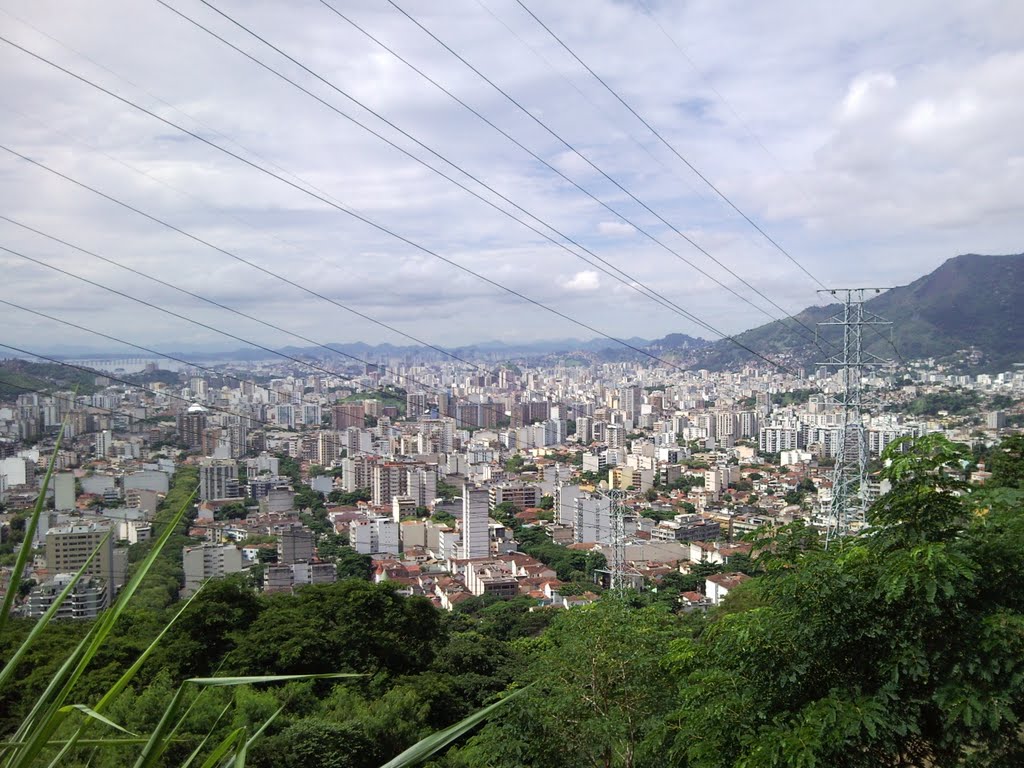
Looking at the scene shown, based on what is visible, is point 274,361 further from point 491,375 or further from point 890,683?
point 890,683

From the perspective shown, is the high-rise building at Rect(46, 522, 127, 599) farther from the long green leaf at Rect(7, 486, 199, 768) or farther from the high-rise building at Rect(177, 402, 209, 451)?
the long green leaf at Rect(7, 486, 199, 768)

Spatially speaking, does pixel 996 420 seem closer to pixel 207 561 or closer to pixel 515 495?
pixel 515 495

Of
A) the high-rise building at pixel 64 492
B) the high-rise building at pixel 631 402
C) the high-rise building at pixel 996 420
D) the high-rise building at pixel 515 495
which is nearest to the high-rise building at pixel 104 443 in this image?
the high-rise building at pixel 64 492

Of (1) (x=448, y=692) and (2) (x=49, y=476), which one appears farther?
(1) (x=448, y=692)

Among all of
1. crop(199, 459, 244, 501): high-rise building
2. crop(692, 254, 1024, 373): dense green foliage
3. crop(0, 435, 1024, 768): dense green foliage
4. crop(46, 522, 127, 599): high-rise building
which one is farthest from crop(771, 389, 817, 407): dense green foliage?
crop(0, 435, 1024, 768): dense green foliage

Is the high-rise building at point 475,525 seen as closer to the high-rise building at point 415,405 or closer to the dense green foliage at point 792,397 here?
the high-rise building at point 415,405

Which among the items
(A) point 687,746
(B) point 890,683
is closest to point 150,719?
(A) point 687,746

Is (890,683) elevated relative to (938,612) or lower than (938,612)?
lower

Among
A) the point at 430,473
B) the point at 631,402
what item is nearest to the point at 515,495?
the point at 430,473

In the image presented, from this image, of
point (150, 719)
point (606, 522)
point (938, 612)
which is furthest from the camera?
point (606, 522)
